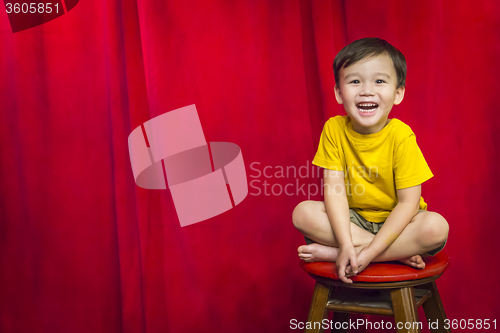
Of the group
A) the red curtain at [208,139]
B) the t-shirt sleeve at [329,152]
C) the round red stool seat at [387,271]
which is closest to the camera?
the round red stool seat at [387,271]

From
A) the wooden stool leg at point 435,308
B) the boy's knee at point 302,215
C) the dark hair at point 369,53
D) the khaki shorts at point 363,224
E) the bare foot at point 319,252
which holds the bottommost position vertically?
the wooden stool leg at point 435,308

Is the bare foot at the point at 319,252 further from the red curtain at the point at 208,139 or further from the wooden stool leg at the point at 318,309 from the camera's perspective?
the red curtain at the point at 208,139

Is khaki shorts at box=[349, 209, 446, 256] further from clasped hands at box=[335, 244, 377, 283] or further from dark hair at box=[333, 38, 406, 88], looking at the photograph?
dark hair at box=[333, 38, 406, 88]

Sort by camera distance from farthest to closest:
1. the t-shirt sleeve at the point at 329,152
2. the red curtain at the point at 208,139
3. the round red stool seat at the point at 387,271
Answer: the red curtain at the point at 208,139 < the t-shirt sleeve at the point at 329,152 < the round red stool seat at the point at 387,271

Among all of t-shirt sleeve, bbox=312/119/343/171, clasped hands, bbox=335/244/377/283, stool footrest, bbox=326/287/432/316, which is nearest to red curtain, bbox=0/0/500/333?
t-shirt sleeve, bbox=312/119/343/171

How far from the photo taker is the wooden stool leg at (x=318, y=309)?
0.86m

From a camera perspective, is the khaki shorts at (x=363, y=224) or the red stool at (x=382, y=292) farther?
the khaki shorts at (x=363, y=224)

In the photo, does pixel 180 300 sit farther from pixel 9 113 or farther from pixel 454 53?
pixel 454 53

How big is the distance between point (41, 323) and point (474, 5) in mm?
1490

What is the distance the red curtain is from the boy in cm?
31

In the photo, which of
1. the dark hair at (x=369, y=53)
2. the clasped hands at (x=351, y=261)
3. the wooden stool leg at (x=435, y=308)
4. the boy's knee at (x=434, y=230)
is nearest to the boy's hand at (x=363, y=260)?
the clasped hands at (x=351, y=261)

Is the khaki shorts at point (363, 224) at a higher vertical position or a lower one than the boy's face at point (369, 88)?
lower

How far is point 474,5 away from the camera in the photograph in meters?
1.18

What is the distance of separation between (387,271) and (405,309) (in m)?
0.07
